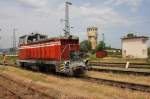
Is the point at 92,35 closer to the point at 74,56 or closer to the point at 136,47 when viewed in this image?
the point at 136,47

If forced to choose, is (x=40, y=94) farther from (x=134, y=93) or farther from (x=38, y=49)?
(x=38, y=49)

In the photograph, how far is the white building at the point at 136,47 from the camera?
61.2 m

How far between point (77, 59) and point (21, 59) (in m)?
11.8

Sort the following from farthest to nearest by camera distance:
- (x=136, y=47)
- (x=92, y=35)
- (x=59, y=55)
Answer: (x=92, y=35) < (x=136, y=47) < (x=59, y=55)

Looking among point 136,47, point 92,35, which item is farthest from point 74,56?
point 92,35

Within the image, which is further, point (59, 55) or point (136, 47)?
point (136, 47)

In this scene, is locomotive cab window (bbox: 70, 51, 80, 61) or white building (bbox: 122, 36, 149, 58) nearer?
locomotive cab window (bbox: 70, 51, 80, 61)

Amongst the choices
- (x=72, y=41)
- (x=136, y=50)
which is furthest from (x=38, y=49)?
(x=136, y=50)

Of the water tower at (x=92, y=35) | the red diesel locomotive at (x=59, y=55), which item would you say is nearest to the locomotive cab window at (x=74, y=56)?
the red diesel locomotive at (x=59, y=55)

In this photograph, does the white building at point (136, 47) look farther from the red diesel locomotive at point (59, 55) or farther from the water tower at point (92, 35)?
the water tower at point (92, 35)

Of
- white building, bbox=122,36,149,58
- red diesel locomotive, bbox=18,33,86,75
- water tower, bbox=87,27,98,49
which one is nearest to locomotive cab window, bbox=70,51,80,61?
red diesel locomotive, bbox=18,33,86,75

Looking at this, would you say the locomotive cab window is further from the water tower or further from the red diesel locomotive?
the water tower

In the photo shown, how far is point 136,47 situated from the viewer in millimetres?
61969

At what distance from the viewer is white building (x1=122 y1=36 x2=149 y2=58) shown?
61.2m
